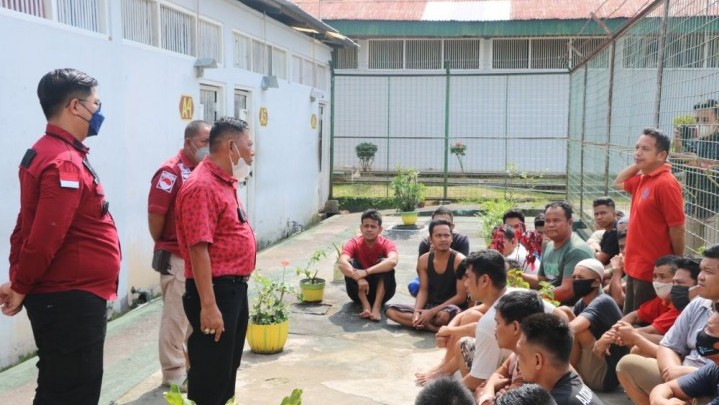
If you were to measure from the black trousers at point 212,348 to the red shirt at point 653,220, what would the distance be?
2.66m

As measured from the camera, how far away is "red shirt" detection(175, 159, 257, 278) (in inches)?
123

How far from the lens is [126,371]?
4605 millimetres

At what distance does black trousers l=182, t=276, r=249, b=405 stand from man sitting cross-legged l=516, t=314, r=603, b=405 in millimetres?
1368

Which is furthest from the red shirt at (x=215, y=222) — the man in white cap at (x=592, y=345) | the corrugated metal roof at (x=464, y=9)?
the corrugated metal roof at (x=464, y=9)

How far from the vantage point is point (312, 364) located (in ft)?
16.1

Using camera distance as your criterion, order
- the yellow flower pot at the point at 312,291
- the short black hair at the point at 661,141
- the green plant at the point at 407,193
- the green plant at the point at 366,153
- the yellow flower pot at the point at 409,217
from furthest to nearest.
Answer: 1. the green plant at the point at 366,153
2. the green plant at the point at 407,193
3. the yellow flower pot at the point at 409,217
4. the yellow flower pot at the point at 312,291
5. the short black hair at the point at 661,141

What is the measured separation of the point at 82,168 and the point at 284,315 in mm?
2603

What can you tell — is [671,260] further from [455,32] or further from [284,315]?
[455,32]

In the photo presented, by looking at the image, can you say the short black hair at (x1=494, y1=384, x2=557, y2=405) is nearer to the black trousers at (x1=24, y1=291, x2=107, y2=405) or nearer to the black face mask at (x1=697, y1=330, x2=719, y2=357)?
the black face mask at (x1=697, y1=330, x2=719, y2=357)

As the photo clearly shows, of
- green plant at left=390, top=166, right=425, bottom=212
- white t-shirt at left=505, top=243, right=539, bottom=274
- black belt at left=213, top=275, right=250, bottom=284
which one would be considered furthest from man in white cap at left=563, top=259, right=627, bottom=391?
green plant at left=390, top=166, right=425, bottom=212

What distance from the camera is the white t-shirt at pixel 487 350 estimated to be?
3705 mm

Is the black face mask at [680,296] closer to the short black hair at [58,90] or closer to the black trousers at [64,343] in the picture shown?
the black trousers at [64,343]

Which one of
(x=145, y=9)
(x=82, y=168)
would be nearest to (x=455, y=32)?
(x=145, y=9)

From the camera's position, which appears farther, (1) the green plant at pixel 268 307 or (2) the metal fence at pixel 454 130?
(2) the metal fence at pixel 454 130
